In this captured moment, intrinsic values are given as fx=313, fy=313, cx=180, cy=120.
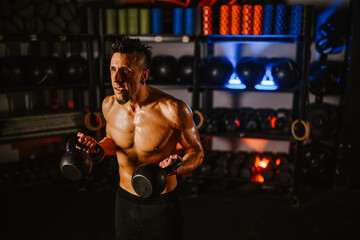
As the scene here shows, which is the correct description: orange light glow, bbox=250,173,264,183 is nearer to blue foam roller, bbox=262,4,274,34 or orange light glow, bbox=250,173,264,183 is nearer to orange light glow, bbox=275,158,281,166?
orange light glow, bbox=275,158,281,166

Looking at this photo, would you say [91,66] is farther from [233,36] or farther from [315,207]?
[315,207]

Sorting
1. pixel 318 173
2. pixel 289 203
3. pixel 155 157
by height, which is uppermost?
pixel 155 157

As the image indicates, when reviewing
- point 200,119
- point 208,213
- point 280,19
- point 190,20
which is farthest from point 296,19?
point 208,213

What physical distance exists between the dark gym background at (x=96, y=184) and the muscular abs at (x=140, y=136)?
1418 millimetres

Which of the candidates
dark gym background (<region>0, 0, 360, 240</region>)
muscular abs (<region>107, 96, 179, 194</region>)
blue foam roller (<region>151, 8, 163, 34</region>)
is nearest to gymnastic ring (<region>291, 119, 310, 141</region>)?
dark gym background (<region>0, 0, 360, 240</region>)

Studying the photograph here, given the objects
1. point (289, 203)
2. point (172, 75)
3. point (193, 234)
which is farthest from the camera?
point (172, 75)

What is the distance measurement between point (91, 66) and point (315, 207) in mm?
3126

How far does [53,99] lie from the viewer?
451cm

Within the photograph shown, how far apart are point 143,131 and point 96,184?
8.33 ft

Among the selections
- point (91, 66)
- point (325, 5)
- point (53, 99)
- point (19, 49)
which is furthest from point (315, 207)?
point (19, 49)

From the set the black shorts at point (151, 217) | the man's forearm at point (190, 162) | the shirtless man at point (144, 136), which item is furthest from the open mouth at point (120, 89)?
the black shorts at point (151, 217)

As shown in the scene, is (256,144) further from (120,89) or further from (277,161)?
(120,89)

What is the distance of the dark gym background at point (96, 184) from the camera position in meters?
3.10

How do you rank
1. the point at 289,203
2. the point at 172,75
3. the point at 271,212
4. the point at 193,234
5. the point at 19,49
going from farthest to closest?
the point at 19,49
the point at 172,75
the point at 289,203
the point at 271,212
the point at 193,234
